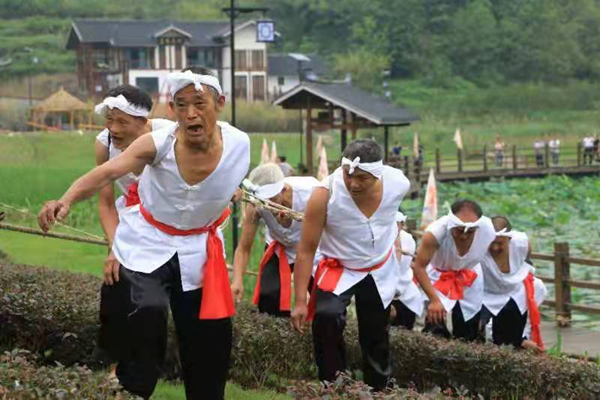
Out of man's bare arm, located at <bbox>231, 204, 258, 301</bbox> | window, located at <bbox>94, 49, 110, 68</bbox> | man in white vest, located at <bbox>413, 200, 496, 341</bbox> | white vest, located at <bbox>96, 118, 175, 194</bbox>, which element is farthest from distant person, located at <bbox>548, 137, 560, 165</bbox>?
white vest, located at <bbox>96, 118, 175, 194</bbox>

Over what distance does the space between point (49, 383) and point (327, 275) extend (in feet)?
9.56

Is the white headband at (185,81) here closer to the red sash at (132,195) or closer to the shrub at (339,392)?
the red sash at (132,195)

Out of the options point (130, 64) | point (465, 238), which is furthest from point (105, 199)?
point (130, 64)

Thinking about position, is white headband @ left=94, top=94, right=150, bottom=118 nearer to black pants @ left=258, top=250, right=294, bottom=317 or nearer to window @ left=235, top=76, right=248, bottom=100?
black pants @ left=258, top=250, right=294, bottom=317

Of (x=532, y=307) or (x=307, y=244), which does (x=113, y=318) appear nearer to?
(x=307, y=244)

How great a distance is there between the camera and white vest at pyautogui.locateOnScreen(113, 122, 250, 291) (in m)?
6.30

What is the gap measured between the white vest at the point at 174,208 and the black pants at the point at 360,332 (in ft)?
4.54

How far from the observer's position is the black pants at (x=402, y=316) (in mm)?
10664

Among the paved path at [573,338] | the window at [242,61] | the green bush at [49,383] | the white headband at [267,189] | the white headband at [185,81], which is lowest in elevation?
the paved path at [573,338]

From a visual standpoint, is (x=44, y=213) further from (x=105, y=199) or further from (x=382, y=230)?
(x=382, y=230)

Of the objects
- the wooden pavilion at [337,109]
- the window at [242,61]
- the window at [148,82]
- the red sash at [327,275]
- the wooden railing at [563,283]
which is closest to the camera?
the red sash at [327,275]

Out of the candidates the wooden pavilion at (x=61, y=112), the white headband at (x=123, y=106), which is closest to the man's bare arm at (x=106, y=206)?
the white headband at (x=123, y=106)

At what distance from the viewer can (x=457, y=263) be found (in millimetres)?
10141

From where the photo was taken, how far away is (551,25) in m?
83.8
